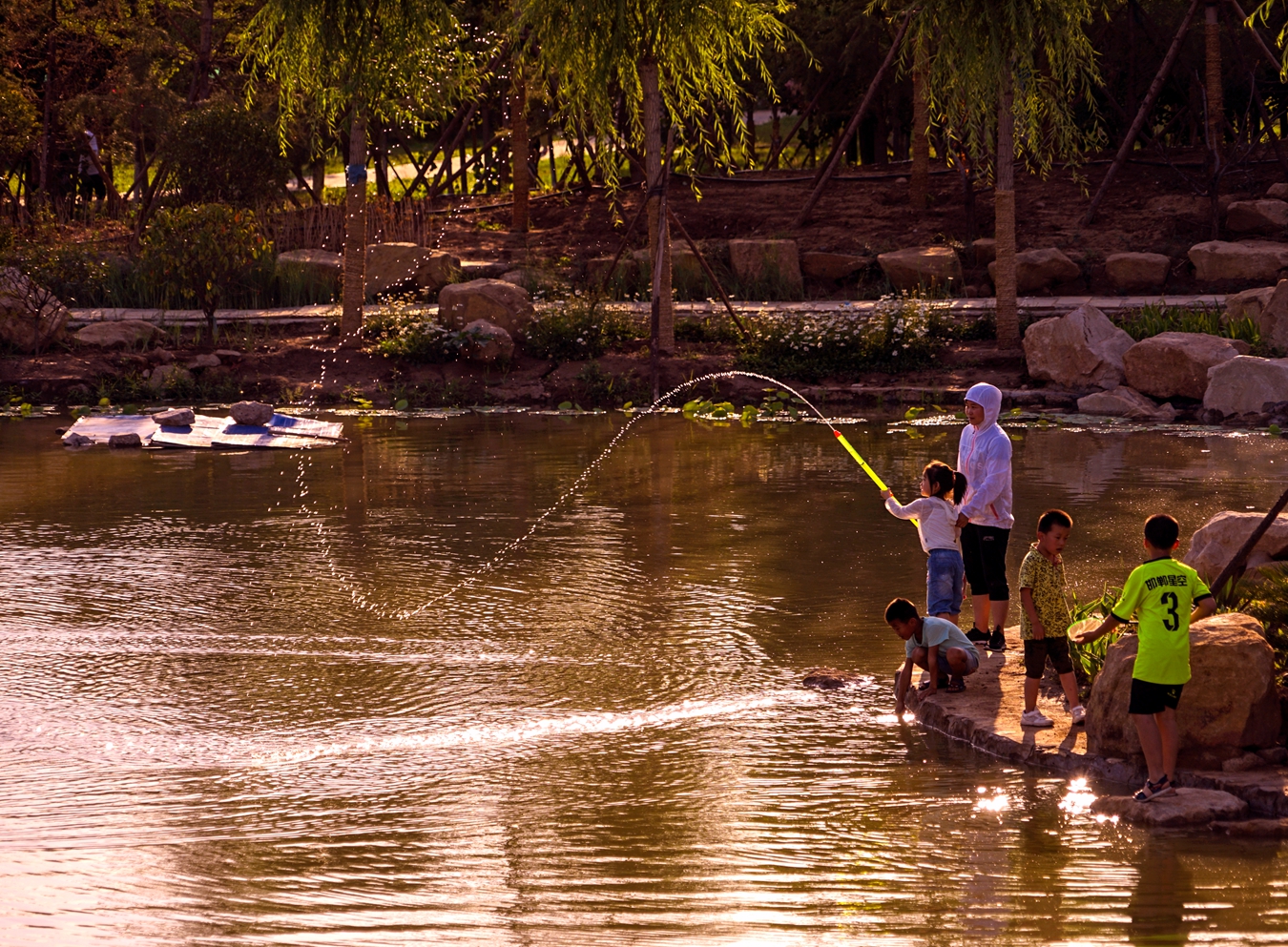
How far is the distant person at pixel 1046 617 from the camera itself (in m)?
7.16

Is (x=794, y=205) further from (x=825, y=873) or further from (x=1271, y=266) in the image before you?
(x=825, y=873)

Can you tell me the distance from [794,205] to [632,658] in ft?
75.7

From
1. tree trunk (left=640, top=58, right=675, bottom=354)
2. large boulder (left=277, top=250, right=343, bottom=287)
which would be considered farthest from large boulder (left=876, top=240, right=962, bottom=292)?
large boulder (left=277, top=250, right=343, bottom=287)

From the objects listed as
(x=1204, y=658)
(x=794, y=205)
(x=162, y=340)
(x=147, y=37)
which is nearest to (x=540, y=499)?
(x=1204, y=658)

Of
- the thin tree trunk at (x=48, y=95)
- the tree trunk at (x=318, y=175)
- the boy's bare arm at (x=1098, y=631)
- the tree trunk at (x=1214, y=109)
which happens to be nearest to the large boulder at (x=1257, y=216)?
the tree trunk at (x=1214, y=109)

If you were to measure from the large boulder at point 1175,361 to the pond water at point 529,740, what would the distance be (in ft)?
15.1

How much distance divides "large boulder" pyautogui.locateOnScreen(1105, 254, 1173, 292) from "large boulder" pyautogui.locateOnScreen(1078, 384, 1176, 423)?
5.95m

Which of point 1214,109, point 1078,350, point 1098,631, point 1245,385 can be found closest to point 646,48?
point 1078,350

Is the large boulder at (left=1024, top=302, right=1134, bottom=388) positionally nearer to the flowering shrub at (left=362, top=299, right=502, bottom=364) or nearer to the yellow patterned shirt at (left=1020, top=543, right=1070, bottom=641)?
the flowering shrub at (left=362, top=299, right=502, bottom=364)

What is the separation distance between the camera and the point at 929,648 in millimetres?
7504

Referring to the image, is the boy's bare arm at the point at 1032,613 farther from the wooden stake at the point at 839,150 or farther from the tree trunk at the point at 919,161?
the tree trunk at the point at 919,161

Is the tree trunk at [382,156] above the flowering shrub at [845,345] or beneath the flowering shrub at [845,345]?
above

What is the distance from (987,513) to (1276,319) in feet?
44.4

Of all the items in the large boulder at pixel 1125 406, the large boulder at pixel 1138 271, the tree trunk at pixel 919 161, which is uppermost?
the tree trunk at pixel 919 161
